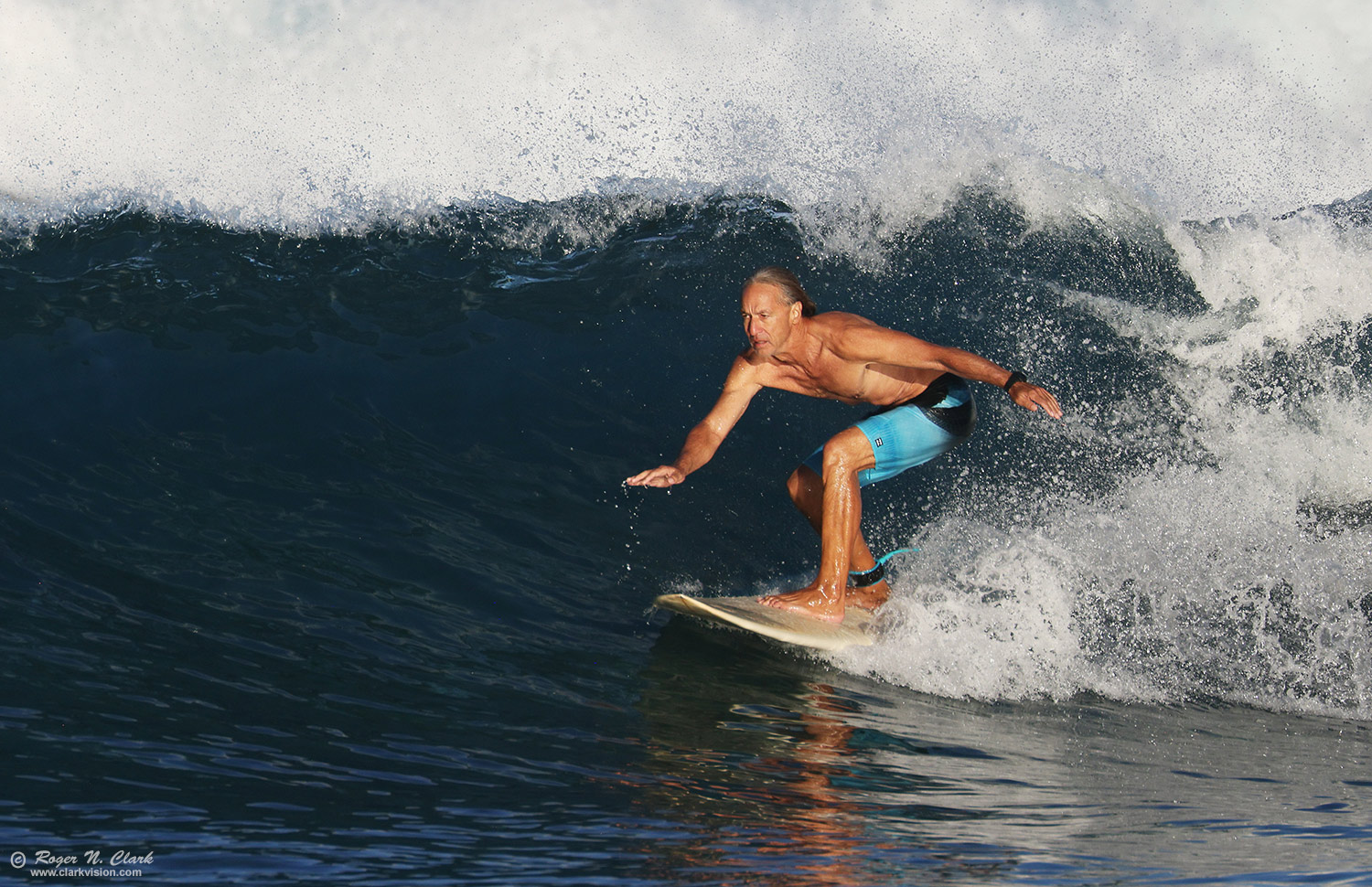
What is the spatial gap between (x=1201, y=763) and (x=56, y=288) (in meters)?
7.26

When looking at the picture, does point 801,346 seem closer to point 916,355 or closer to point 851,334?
point 851,334

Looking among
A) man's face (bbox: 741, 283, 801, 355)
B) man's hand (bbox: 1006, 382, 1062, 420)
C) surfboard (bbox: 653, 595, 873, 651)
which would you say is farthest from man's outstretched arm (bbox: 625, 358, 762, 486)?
man's hand (bbox: 1006, 382, 1062, 420)

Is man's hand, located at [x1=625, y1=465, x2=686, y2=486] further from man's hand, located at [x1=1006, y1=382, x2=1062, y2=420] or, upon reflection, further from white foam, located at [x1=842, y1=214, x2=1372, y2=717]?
man's hand, located at [x1=1006, y1=382, x2=1062, y2=420]

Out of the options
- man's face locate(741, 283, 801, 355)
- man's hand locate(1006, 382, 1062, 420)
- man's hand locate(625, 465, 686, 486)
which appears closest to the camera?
man's hand locate(1006, 382, 1062, 420)

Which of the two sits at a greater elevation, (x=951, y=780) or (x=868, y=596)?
(x=868, y=596)

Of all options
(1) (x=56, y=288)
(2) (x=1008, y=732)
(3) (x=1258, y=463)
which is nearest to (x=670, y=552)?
(2) (x=1008, y=732)

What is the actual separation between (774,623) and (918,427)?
109cm

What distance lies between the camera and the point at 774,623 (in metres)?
4.64

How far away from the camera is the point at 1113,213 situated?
934 centimetres

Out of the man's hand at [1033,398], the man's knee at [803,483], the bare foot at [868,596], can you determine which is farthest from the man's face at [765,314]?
the bare foot at [868,596]

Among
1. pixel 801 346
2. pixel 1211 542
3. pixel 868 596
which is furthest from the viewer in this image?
pixel 1211 542

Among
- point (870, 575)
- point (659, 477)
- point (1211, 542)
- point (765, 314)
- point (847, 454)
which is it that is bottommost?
point (870, 575)

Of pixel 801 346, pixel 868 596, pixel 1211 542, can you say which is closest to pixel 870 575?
pixel 868 596

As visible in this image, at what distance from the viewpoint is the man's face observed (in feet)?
15.5
